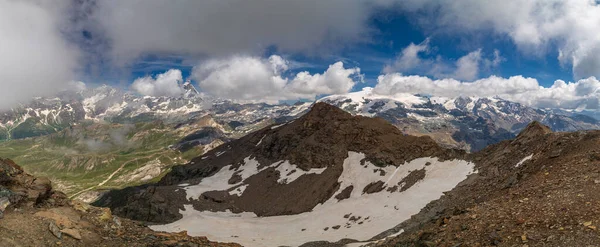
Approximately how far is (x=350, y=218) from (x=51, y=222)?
223 ft

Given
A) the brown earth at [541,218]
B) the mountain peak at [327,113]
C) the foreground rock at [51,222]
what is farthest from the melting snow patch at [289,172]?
the foreground rock at [51,222]

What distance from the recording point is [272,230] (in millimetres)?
80812

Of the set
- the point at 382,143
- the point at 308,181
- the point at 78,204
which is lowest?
the point at 78,204

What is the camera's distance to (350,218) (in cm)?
7694

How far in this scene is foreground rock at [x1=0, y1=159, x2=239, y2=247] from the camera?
1659 cm

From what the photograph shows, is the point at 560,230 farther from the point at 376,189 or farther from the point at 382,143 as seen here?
the point at 382,143

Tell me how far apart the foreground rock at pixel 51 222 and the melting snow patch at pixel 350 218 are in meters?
46.8

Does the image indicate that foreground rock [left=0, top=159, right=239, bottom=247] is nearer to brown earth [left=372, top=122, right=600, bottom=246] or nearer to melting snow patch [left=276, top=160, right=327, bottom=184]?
brown earth [left=372, top=122, right=600, bottom=246]

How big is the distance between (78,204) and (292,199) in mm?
85821

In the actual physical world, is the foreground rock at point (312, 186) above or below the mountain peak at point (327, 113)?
below

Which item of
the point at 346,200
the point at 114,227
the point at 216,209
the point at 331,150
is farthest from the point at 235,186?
the point at 114,227

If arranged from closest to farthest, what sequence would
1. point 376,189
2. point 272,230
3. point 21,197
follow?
point 21,197
point 272,230
point 376,189

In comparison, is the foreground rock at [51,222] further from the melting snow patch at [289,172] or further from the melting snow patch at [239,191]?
the melting snow patch at [239,191]

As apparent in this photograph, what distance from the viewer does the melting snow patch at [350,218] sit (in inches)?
2701
